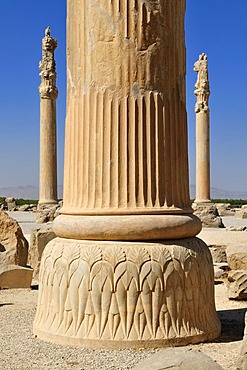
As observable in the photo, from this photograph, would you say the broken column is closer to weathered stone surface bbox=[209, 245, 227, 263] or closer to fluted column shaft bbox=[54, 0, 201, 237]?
weathered stone surface bbox=[209, 245, 227, 263]

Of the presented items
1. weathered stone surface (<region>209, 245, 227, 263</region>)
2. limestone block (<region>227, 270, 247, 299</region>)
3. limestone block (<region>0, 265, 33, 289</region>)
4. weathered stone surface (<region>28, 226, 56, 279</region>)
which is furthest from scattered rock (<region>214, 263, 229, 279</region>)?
limestone block (<region>0, 265, 33, 289</region>)

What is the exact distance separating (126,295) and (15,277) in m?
4.49

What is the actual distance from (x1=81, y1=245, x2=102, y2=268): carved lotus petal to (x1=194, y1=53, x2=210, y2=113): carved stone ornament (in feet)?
70.9

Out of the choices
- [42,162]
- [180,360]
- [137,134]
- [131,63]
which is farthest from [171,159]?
[42,162]

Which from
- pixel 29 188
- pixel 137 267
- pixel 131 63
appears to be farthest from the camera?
pixel 29 188

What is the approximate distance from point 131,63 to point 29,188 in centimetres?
18314

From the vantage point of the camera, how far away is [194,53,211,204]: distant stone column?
2572 centimetres

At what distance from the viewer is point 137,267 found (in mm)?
5473

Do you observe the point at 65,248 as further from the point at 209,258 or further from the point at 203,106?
the point at 203,106

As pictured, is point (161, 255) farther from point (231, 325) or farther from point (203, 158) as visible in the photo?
point (203, 158)

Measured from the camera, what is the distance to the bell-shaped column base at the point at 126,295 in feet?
17.9

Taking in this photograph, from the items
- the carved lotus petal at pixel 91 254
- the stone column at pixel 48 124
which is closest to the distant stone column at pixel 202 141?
the stone column at pixel 48 124

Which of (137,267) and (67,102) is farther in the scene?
(67,102)

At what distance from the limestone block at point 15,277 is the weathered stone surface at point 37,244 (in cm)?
137
